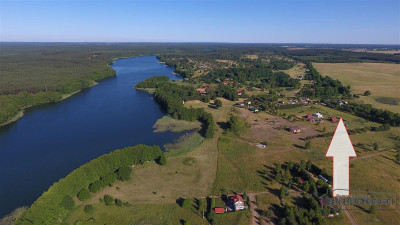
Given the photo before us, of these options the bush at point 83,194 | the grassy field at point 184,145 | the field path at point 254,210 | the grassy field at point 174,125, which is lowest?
the field path at point 254,210

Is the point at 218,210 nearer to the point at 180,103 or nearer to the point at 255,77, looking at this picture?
the point at 180,103

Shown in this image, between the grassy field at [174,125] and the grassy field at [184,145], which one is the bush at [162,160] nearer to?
the grassy field at [184,145]

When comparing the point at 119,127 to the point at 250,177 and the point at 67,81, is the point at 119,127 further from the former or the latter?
the point at 67,81

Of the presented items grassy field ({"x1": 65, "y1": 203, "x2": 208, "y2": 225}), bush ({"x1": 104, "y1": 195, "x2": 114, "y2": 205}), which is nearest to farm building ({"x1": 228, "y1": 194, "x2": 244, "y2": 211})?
grassy field ({"x1": 65, "y1": 203, "x2": 208, "y2": 225})

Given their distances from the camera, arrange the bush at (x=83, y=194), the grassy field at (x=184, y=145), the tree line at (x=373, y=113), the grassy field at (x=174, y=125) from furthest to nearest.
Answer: the grassy field at (x=174, y=125) → the tree line at (x=373, y=113) → the grassy field at (x=184, y=145) → the bush at (x=83, y=194)

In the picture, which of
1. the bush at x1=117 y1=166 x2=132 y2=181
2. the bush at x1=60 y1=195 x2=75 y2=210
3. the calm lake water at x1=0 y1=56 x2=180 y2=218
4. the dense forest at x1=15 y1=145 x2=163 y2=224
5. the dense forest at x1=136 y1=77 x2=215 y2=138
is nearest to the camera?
the dense forest at x1=15 y1=145 x2=163 y2=224

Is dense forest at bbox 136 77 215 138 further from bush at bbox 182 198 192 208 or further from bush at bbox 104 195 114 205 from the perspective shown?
bush at bbox 104 195 114 205
